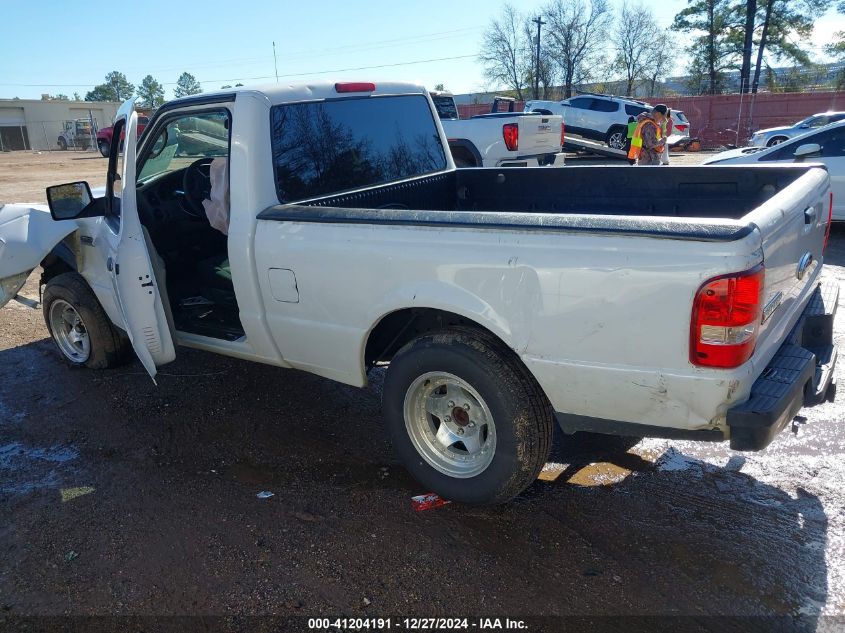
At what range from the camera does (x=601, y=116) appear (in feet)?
Result: 81.7

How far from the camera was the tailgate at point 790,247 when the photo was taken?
2.70m

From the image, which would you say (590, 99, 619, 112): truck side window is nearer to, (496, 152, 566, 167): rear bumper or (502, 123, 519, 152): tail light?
(496, 152, 566, 167): rear bumper

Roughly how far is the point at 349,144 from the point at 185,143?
1.27m

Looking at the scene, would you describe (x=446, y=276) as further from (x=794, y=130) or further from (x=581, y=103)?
(x=581, y=103)

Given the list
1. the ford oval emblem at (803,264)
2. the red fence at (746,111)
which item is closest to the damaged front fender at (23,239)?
the ford oval emblem at (803,264)

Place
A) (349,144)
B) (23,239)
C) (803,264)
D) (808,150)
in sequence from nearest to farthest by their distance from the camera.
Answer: (803,264)
(349,144)
(23,239)
(808,150)

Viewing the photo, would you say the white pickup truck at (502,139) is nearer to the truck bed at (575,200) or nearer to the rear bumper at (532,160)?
the rear bumper at (532,160)

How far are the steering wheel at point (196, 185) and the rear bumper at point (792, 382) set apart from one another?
383 cm

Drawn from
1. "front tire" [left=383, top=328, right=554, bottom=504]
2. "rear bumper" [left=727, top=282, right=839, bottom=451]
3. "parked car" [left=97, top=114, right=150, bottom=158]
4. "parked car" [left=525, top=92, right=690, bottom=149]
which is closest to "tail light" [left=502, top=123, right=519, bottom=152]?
"parked car" [left=97, top=114, right=150, bottom=158]

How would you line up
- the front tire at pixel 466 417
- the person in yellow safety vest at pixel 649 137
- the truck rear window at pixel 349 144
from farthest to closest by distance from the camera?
the person in yellow safety vest at pixel 649 137 → the truck rear window at pixel 349 144 → the front tire at pixel 466 417

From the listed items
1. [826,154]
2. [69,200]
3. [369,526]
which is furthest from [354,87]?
[826,154]

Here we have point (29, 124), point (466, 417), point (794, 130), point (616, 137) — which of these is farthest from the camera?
point (29, 124)

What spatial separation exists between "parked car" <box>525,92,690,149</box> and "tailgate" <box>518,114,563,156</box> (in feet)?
41.4

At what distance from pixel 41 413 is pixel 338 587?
2978 millimetres
